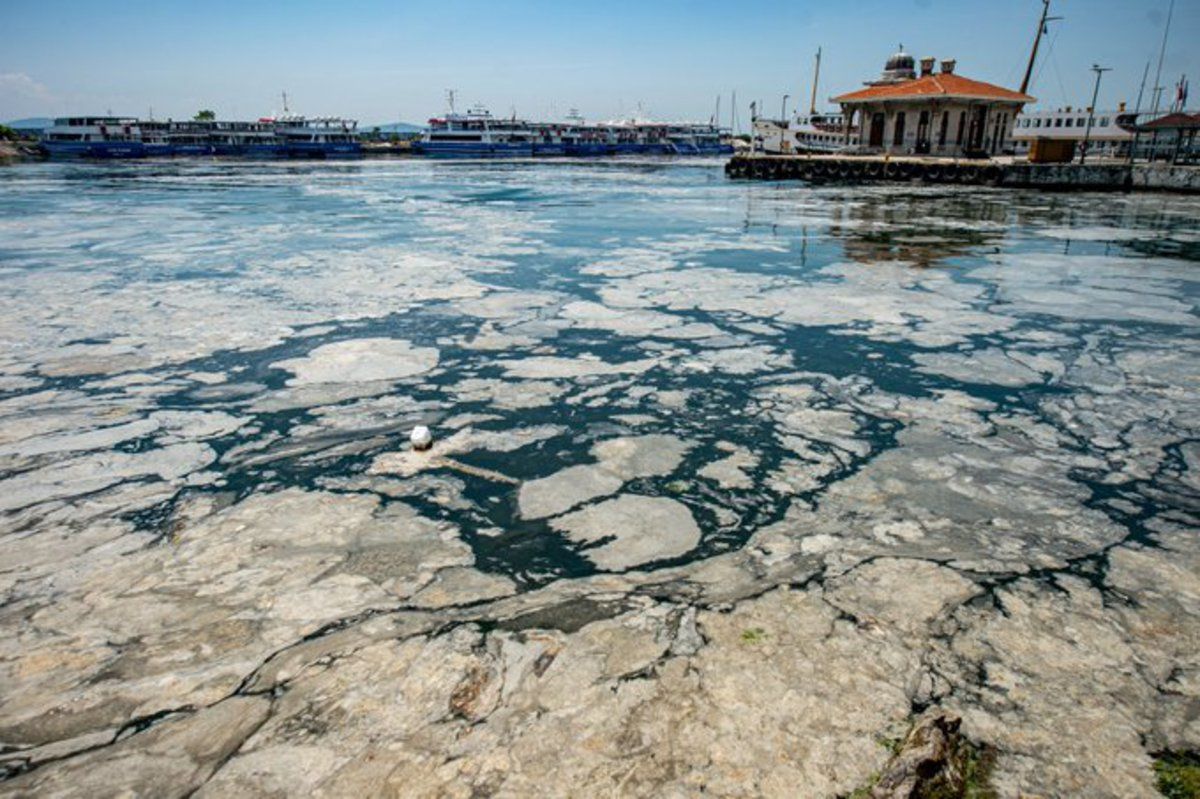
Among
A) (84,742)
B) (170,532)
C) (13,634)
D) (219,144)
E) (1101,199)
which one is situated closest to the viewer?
(84,742)

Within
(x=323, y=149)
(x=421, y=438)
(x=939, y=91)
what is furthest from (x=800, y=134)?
(x=421, y=438)

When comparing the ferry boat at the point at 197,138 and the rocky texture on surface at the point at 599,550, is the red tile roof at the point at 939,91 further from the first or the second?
the ferry boat at the point at 197,138

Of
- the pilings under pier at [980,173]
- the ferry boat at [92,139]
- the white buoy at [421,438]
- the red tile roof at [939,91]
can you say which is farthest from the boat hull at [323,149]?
the white buoy at [421,438]

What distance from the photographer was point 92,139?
4953 cm

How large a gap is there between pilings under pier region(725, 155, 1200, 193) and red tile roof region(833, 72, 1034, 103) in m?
2.58

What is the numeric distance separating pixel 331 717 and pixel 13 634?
1.18 m

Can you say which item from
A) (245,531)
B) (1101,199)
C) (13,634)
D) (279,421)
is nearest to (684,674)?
(245,531)

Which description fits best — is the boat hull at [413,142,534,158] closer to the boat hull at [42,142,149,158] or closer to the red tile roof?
the boat hull at [42,142,149,158]

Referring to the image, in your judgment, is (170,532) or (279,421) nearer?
(170,532)

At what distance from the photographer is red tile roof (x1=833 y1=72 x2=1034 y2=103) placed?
81.8 ft

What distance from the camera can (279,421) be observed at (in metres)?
3.64

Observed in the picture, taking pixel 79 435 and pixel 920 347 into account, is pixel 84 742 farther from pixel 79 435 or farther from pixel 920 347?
pixel 920 347

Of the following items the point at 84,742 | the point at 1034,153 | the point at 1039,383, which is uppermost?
the point at 1034,153

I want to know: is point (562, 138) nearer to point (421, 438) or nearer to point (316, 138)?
point (316, 138)
